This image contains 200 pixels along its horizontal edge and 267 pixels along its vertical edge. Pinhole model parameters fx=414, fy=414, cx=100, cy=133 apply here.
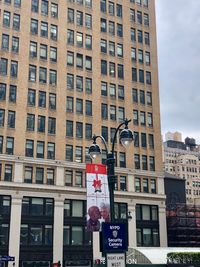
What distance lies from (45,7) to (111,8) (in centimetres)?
1160

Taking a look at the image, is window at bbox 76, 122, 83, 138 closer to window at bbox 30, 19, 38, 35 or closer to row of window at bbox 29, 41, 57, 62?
row of window at bbox 29, 41, 57, 62

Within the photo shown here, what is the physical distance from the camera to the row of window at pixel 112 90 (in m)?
61.9

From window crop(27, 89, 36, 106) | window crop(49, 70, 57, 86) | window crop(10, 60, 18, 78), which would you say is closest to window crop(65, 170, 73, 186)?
window crop(27, 89, 36, 106)

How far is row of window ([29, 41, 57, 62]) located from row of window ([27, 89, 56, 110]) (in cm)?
518

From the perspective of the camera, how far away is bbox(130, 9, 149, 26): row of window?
68.3m

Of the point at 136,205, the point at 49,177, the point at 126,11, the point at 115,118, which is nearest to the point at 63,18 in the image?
the point at 126,11

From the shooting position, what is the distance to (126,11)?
67688 mm

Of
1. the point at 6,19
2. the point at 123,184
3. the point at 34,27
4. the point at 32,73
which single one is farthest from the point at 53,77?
the point at 123,184

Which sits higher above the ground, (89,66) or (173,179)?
(89,66)

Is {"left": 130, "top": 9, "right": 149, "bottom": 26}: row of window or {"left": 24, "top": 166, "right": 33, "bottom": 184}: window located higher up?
{"left": 130, "top": 9, "right": 149, "bottom": 26}: row of window

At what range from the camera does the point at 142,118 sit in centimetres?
6419

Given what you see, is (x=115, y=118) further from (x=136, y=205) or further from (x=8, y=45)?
(x=8, y=45)

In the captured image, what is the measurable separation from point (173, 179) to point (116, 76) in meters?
21.6

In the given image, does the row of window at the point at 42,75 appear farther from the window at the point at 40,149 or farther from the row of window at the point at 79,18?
the row of window at the point at 79,18
